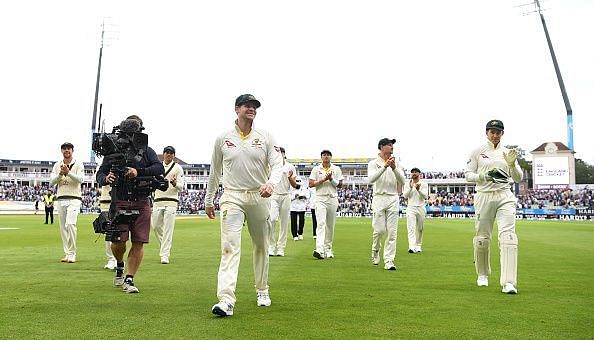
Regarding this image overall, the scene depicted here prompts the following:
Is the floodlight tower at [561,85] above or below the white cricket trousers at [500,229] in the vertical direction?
above

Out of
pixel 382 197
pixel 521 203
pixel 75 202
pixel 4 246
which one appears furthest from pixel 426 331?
pixel 521 203

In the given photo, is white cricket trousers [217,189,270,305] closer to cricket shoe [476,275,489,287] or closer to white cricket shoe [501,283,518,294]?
white cricket shoe [501,283,518,294]

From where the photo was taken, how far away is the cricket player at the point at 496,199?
27.5ft

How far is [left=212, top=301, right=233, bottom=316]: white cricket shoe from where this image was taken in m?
6.28

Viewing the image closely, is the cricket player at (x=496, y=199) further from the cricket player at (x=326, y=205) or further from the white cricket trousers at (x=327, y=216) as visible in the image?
the white cricket trousers at (x=327, y=216)

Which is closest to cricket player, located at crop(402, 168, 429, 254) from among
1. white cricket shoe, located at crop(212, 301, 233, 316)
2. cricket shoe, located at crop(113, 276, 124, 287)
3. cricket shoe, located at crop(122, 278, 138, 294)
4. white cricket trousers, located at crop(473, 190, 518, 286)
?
white cricket trousers, located at crop(473, 190, 518, 286)

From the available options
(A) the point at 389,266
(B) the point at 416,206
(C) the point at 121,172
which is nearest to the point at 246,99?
(C) the point at 121,172

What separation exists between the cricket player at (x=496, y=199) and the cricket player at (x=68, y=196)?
26.8 feet

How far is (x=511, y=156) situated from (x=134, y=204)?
226 inches

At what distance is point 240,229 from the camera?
23.0 feet

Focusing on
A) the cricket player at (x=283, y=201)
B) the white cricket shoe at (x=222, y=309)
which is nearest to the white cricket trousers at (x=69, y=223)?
the cricket player at (x=283, y=201)

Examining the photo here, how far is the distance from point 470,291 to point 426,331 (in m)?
3.08

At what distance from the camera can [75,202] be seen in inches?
491

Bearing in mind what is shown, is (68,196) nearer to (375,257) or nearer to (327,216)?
Result: (327,216)
